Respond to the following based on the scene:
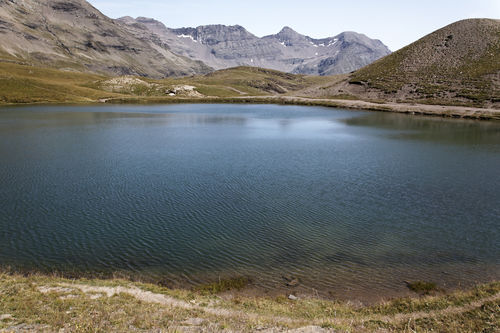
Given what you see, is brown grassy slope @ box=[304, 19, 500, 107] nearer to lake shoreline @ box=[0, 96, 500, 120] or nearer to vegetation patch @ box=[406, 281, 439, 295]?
lake shoreline @ box=[0, 96, 500, 120]

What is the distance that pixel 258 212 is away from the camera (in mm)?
31547

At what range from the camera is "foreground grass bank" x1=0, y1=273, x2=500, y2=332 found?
14.0 m

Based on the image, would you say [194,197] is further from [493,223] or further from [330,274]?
[493,223]

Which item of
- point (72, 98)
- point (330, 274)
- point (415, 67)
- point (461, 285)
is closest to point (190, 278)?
point (330, 274)

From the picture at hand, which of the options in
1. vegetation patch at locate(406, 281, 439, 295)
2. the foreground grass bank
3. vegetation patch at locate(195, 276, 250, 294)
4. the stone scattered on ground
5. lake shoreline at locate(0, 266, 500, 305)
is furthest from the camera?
the stone scattered on ground

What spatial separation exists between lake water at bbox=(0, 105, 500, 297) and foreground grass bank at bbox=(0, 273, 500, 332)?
2.46 metres

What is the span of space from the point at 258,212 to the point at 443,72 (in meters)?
164

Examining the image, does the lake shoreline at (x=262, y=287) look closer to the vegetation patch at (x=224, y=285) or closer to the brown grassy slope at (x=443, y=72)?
the vegetation patch at (x=224, y=285)

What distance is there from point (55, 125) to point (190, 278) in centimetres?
8396

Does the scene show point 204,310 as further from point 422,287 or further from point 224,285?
point 422,287

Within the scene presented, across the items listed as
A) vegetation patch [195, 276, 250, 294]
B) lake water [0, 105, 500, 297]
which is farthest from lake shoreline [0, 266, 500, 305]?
lake water [0, 105, 500, 297]

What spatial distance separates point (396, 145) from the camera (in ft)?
217

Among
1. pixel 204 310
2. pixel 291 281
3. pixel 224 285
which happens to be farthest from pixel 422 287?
pixel 204 310

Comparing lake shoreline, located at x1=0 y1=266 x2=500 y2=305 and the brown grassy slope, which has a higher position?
the brown grassy slope
